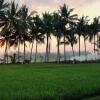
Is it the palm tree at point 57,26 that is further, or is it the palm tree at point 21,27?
the palm tree at point 57,26

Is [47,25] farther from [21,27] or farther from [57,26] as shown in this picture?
[21,27]

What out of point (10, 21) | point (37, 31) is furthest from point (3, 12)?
point (37, 31)

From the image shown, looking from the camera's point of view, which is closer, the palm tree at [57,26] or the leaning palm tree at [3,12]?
the leaning palm tree at [3,12]

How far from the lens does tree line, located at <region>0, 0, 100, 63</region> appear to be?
81188mm

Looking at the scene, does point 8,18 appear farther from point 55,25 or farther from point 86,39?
point 86,39

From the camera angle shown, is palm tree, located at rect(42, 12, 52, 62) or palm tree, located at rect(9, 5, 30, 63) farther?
palm tree, located at rect(42, 12, 52, 62)

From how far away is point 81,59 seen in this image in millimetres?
99375

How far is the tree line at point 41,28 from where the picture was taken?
81188 millimetres

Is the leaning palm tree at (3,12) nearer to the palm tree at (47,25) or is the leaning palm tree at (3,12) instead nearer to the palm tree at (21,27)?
the palm tree at (21,27)

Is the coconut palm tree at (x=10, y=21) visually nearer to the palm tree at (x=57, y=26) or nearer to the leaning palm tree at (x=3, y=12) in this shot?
the leaning palm tree at (x=3, y=12)

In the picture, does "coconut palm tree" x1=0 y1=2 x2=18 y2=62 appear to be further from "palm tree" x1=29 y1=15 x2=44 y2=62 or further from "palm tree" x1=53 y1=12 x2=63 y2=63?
"palm tree" x1=53 y1=12 x2=63 y2=63

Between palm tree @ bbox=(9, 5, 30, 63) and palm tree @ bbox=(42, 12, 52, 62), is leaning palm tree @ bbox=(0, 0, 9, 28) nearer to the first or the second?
palm tree @ bbox=(9, 5, 30, 63)

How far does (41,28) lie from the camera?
96.2 meters

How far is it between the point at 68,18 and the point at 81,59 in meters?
11.2
